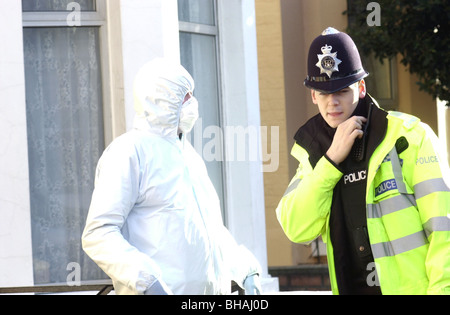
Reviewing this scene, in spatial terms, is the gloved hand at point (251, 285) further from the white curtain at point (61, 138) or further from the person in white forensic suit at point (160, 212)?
the white curtain at point (61, 138)

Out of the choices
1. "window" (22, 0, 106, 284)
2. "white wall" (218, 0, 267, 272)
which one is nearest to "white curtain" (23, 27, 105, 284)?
"window" (22, 0, 106, 284)

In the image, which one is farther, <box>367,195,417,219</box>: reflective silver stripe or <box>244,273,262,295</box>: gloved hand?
<box>244,273,262,295</box>: gloved hand

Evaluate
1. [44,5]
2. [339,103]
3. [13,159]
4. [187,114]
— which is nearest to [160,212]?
[187,114]

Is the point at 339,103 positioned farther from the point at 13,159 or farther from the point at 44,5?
the point at 44,5

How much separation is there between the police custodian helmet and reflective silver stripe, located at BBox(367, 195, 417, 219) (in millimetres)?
390

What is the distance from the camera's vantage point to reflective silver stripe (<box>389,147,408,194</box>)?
2652 mm

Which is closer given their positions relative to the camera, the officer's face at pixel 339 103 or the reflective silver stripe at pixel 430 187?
the reflective silver stripe at pixel 430 187

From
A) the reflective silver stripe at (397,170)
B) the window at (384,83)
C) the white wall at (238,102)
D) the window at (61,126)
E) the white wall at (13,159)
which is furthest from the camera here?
the window at (384,83)

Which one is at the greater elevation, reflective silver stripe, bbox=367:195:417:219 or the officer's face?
the officer's face

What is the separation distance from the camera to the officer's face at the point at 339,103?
2.82 meters

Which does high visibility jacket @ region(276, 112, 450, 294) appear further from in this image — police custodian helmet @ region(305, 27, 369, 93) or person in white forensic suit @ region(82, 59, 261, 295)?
person in white forensic suit @ region(82, 59, 261, 295)

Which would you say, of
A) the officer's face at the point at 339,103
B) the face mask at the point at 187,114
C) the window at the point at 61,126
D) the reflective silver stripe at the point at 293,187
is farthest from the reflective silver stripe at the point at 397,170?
the window at the point at 61,126

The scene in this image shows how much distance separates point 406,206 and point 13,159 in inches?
137
